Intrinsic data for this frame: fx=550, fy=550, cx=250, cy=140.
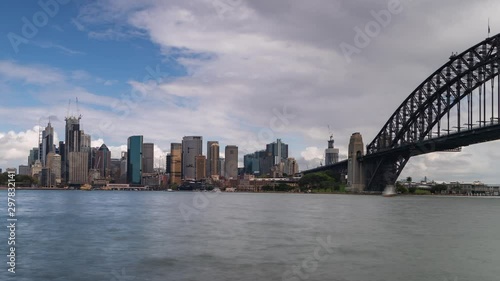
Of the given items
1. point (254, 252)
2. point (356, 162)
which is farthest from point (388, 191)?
point (254, 252)

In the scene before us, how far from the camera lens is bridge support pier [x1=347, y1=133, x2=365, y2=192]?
554 ft

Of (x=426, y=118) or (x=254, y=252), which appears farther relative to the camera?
(x=426, y=118)

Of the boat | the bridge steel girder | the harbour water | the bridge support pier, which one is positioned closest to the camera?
the harbour water

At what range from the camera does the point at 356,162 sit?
17012cm

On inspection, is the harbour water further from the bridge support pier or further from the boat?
the bridge support pier

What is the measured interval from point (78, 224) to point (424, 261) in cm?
3454

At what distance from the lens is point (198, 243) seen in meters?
37.3

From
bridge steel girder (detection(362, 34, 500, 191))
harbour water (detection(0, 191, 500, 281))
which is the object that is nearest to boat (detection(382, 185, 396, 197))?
bridge steel girder (detection(362, 34, 500, 191))

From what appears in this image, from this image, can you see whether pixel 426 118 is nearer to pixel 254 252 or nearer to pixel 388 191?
pixel 388 191

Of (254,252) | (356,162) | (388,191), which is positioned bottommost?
(254,252)

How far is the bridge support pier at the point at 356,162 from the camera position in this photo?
16875cm

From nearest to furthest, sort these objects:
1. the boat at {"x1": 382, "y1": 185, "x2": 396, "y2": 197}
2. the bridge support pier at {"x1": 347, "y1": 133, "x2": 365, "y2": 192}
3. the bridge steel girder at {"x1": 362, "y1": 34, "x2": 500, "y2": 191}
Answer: the bridge steel girder at {"x1": 362, "y1": 34, "x2": 500, "y2": 191}, the boat at {"x1": 382, "y1": 185, "x2": 396, "y2": 197}, the bridge support pier at {"x1": 347, "y1": 133, "x2": 365, "y2": 192}

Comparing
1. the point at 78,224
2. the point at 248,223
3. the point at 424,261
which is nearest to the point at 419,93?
the point at 248,223

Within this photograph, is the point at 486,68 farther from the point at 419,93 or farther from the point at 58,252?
the point at 58,252
